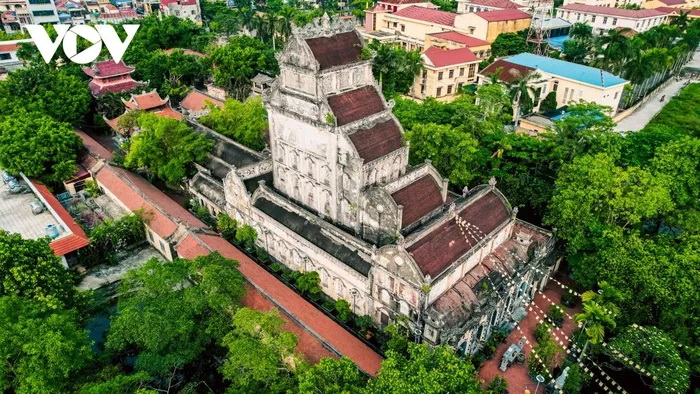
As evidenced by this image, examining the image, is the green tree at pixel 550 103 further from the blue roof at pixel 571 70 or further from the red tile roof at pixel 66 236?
the red tile roof at pixel 66 236

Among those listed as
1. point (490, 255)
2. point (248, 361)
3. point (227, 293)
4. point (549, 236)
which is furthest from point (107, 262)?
point (549, 236)

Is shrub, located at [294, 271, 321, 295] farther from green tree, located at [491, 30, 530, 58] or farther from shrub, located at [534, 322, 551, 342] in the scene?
green tree, located at [491, 30, 530, 58]

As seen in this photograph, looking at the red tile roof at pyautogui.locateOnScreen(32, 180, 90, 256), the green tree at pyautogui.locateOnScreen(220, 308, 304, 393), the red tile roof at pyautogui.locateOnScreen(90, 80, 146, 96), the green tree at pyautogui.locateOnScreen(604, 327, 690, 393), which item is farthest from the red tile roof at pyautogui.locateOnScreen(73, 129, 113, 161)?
the green tree at pyautogui.locateOnScreen(604, 327, 690, 393)

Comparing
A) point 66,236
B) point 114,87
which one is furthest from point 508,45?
point 66,236

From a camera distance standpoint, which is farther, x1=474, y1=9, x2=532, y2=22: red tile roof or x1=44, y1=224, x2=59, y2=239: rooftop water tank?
x1=474, y1=9, x2=532, y2=22: red tile roof

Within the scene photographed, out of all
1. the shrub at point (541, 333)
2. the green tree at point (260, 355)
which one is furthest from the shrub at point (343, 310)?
the shrub at point (541, 333)

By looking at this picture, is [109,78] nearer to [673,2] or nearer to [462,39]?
[462,39]

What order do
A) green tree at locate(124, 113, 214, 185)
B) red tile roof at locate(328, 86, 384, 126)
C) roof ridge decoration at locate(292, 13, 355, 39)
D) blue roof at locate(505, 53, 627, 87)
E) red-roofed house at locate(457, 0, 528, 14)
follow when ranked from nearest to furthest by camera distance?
roof ridge decoration at locate(292, 13, 355, 39) → red tile roof at locate(328, 86, 384, 126) → green tree at locate(124, 113, 214, 185) → blue roof at locate(505, 53, 627, 87) → red-roofed house at locate(457, 0, 528, 14)
